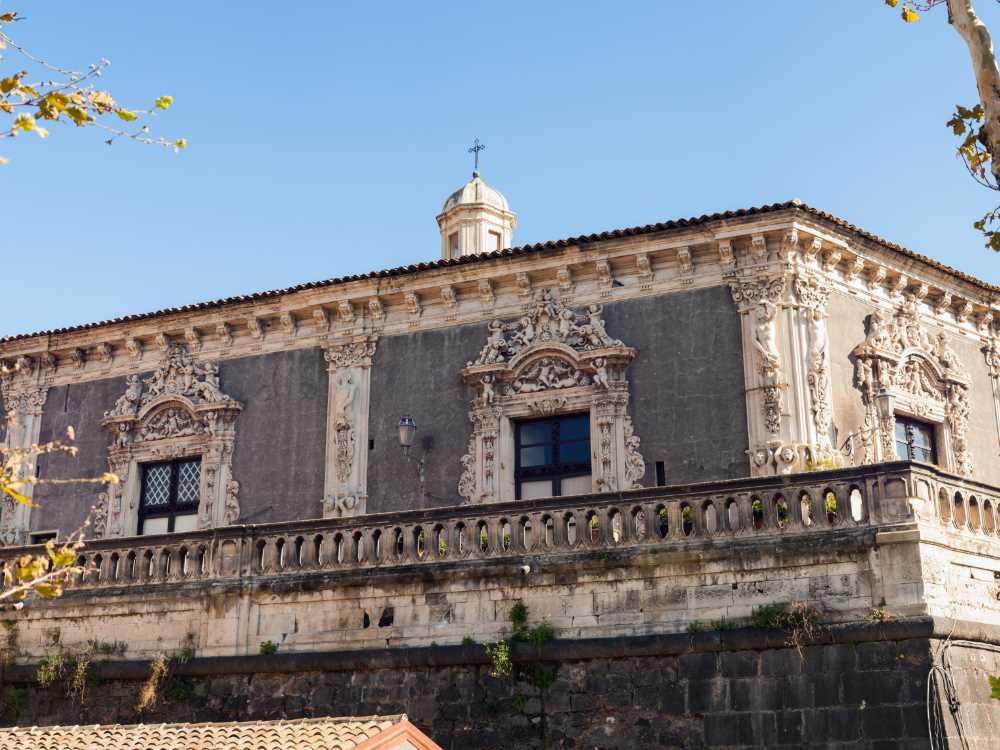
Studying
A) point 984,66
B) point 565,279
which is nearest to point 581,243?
point 565,279

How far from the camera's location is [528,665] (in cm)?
1577

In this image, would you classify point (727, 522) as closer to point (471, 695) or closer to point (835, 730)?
point (835, 730)

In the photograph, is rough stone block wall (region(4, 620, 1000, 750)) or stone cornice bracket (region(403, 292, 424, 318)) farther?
stone cornice bracket (region(403, 292, 424, 318))

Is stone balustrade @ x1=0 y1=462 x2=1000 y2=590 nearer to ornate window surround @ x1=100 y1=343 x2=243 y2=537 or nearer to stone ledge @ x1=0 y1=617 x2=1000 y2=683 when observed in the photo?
stone ledge @ x1=0 y1=617 x2=1000 y2=683

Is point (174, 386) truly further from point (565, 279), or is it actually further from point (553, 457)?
point (565, 279)

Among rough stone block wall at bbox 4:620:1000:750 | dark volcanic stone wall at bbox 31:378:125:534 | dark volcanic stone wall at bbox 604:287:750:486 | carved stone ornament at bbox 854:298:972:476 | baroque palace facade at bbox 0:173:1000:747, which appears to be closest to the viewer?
rough stone block wall at bbox 4:620:1000:750

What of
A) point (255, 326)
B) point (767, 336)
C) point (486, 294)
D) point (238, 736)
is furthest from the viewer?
point (255, 326)

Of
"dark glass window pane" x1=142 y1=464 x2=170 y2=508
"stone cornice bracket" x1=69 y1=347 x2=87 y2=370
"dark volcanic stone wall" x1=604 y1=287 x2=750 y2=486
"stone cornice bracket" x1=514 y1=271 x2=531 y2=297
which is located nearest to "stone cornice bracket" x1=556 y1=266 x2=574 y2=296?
"stone cornice bracket" x1=514 y1=271 x2=531 y2=297

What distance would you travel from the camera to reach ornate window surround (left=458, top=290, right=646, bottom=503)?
66.2ft

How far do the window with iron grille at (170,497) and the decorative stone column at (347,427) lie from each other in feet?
8.67

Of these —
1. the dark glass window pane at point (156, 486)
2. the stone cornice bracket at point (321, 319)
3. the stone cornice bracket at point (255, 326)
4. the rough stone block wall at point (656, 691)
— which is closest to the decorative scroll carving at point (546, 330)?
the stone cornice bracket at point (321, 319)

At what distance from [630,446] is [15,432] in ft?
38.8

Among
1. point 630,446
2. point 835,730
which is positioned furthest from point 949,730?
point 630,446

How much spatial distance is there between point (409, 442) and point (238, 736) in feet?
26.9
